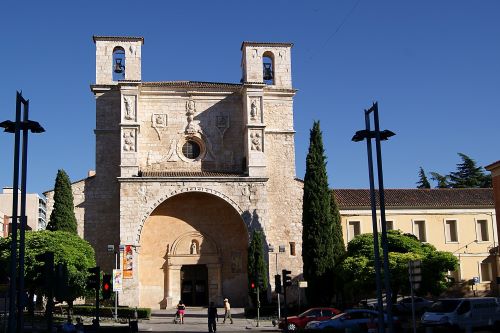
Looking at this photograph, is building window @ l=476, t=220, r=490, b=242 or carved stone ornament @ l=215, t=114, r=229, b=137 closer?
carved stone ornament @ l=215, t=114, r=229, b=137

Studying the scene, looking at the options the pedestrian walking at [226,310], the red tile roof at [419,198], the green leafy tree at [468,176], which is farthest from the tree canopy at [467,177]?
the pedestrian walking at [226,310]

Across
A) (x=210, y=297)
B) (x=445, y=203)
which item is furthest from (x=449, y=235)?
(x=210, y=297)

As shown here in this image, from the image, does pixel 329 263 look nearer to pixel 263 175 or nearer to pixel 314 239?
pixel 314 239

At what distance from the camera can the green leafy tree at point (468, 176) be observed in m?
72.9

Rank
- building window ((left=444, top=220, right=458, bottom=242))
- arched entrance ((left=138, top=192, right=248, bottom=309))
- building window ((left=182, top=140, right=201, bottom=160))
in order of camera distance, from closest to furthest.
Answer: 1. arched entrance ((left=138, top=192, right=248, bottom=309))
2. building window ((left=182, top=140, right=201, bottom=160))
3. building window ((left=444, top=220, right=458, bottom=242))

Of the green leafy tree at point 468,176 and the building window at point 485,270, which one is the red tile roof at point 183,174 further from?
the green leafy tree at point 468,176

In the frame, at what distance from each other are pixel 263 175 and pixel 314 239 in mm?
5627

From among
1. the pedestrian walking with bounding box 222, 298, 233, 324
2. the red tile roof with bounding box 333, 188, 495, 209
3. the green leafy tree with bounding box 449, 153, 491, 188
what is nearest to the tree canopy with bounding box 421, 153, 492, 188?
the green leafy tree with bounding box 449, 153, 491, 188

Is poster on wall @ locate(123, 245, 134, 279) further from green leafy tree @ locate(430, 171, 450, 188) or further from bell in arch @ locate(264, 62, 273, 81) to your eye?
green leafy tree @ locate(430, 171, 450, 188)

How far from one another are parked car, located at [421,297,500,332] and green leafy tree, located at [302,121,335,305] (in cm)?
1147

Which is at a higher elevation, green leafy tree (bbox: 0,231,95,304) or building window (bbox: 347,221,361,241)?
building window (bbox: 347,221,361,241)

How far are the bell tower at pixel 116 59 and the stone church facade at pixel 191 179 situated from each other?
6 centimetres

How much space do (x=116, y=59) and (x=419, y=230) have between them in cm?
2405

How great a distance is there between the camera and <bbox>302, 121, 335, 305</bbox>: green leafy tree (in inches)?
1416
